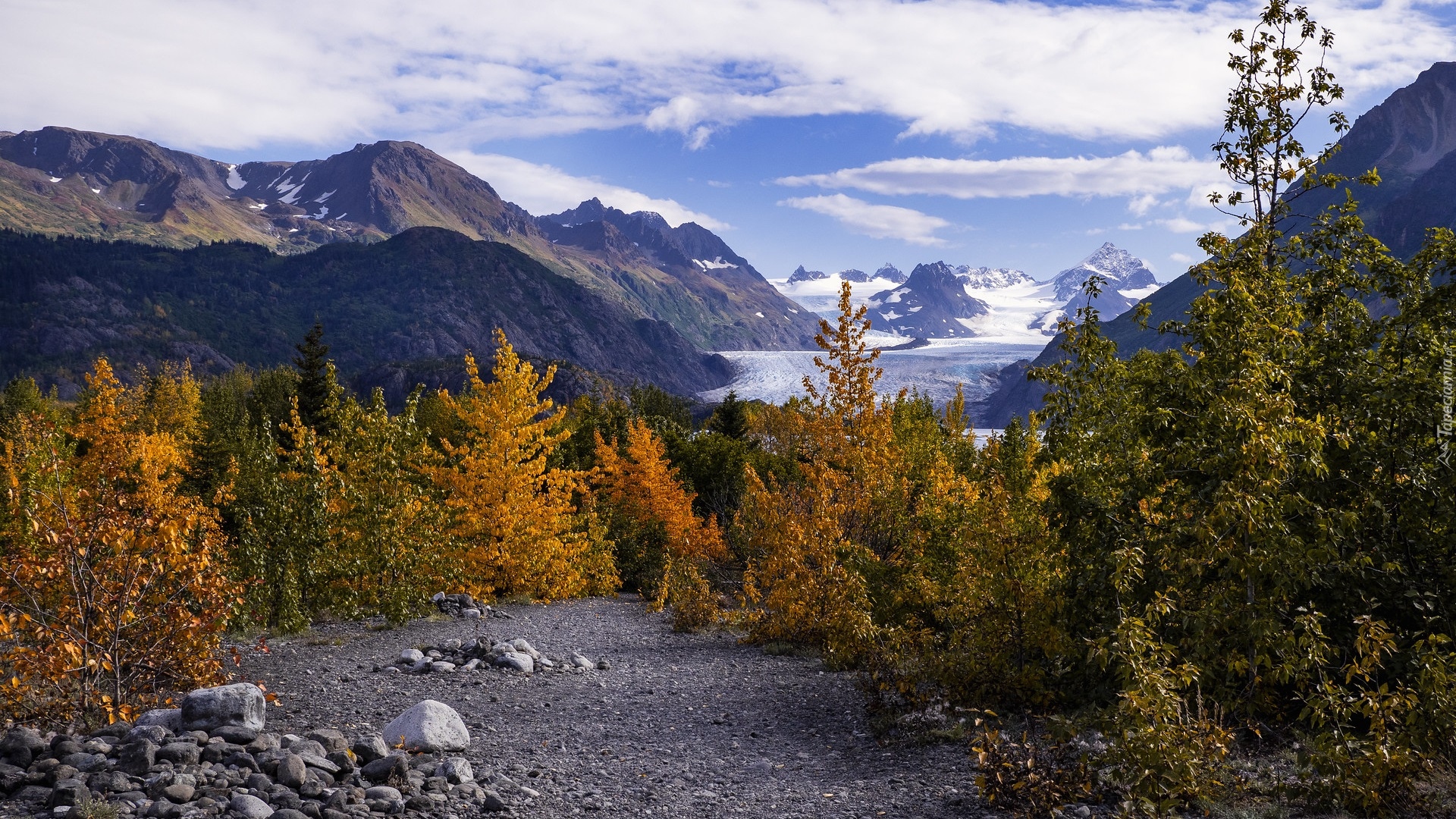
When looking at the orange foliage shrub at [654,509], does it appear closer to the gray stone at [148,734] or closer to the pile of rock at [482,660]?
the pile of rock at [482,660]

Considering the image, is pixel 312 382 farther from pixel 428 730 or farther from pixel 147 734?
pixel 147 734

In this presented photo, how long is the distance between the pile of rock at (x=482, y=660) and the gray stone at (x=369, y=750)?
5.52m

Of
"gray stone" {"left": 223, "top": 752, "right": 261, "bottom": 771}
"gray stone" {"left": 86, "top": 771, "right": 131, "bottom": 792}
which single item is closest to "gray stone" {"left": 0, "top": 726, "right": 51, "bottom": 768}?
"gray stone" {"left": 86, "top": 771, "right": 131, "bottom": 792}

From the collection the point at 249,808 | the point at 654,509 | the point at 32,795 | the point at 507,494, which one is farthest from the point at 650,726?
the point at 654,509

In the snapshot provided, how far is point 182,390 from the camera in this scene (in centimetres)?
7419

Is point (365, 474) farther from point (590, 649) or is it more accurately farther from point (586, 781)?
point (586, 781)

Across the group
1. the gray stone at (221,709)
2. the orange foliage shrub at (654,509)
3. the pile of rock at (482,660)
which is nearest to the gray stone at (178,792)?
the gray stone at (221,709)

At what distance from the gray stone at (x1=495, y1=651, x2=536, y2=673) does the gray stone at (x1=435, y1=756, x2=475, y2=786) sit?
579 centimetres

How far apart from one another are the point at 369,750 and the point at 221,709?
5.75ft

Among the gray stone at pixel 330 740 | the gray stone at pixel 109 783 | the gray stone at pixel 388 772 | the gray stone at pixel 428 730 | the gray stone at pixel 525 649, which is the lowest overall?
the gray stone at pixel 525 649

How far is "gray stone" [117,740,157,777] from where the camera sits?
734cm

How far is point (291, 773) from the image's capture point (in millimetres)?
7480

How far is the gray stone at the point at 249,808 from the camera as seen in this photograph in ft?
22.1

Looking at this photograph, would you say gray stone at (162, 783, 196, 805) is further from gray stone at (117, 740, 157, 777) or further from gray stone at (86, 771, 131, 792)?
gray stone at (117, 740, 157, 777)
